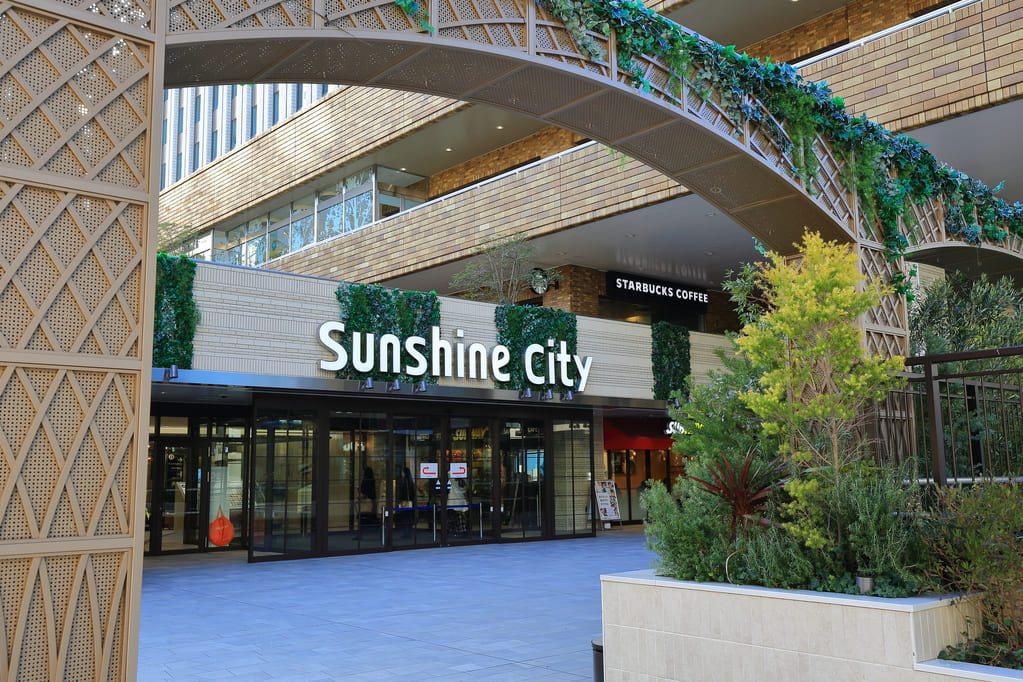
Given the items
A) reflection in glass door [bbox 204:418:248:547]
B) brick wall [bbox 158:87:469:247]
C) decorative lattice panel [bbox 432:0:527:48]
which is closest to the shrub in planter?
decorative lattice panel [bbox 432:0:527:48]

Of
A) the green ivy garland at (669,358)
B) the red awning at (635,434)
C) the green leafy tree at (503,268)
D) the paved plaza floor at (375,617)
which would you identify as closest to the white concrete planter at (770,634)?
the paved plaza floor at (375,617)

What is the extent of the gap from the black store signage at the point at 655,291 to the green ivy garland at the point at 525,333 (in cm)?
415

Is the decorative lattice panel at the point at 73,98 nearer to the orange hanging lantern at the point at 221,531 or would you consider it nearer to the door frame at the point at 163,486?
the door frame at the point at 163,486

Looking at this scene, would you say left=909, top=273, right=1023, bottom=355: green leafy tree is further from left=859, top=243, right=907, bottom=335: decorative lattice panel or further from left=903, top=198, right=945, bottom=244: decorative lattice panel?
left=859, top=243, right=907, bottom=335: decorative lattice panel

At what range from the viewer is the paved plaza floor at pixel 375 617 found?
7.02 metres

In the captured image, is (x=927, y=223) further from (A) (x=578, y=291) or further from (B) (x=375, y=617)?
(A) (x=578, y=291)

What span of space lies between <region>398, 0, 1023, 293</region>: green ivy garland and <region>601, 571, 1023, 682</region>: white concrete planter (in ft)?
12.4

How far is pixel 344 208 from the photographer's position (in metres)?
24.6

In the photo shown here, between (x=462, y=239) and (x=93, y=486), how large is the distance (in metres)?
16.6

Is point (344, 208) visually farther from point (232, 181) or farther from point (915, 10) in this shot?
point (915, 10)

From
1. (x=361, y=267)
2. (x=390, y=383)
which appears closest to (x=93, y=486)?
(x=390, y=383)

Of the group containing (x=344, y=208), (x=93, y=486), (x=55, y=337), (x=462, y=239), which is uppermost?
(x=344, y=208)

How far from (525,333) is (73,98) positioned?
13.7 meters

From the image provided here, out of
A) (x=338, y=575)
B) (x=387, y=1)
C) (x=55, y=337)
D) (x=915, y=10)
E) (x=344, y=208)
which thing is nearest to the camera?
(x=55, y=337)
